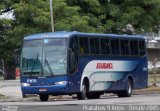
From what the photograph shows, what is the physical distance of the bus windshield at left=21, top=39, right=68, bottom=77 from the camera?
2878 centimetres

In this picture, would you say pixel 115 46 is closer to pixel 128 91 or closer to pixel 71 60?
pixel 128 91

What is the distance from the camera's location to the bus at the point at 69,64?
1136 inches

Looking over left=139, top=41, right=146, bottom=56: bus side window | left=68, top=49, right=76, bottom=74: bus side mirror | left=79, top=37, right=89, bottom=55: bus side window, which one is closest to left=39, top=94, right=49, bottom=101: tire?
left=68, top=49, right=76, bottom=74: bus side mirror

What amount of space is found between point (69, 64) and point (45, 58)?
1105 millimetres

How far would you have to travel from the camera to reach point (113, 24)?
1859 inches

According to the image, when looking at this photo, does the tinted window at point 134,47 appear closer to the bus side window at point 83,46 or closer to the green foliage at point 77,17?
the bus side window at point 83,46

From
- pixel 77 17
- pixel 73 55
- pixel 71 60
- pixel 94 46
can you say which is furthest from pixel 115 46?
pixel 77 17

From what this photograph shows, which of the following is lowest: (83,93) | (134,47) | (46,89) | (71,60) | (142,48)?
(83,93)

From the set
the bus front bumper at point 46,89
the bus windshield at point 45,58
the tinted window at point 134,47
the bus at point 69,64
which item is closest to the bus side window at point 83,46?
the bus at point 69,64

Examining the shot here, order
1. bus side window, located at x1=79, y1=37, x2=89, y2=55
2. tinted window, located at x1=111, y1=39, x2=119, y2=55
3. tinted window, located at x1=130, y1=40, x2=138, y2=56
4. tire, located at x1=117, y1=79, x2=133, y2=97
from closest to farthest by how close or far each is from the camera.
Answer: bus side window, located at x1=79, y1=37, x2=89, y2=55 < tinted window, located at x1=111, y1=39, x2=119, y2=55 < tire, located at x1=117, y1=79, x2=133, y2=97 < tinted window, located at x1=130, y1=40, x2=138, y2=56

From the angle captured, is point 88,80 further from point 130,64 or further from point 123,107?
point 123,107

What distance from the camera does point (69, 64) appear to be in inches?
1134

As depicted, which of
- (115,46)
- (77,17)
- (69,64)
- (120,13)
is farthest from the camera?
(120,13)

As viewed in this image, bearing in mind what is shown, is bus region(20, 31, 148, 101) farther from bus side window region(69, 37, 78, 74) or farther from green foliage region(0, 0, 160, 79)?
green foliage region(0, 0, 160, 79)
